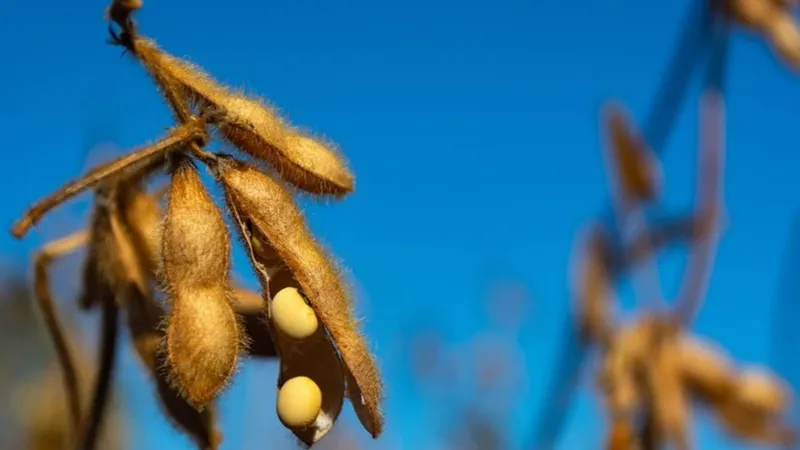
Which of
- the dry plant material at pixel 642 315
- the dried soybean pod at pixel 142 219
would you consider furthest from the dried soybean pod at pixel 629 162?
the dried soybean pod at pixel 142 219

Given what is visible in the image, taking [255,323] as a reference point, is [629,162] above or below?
above

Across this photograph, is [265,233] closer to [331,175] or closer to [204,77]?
[331,175]

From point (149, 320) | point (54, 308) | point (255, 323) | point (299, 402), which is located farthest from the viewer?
point (54, 308)

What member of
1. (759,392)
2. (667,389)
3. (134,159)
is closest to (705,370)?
(759,392)

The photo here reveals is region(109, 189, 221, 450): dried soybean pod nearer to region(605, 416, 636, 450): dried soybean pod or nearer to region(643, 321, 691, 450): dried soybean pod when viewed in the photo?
region(605, 416, 636, 450): dried soybean pod

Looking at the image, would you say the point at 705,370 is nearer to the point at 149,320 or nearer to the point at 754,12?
the point at 754,12

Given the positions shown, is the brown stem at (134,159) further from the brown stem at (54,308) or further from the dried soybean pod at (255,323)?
the brown stem at (54,308)

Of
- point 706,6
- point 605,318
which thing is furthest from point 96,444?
point 706,6
